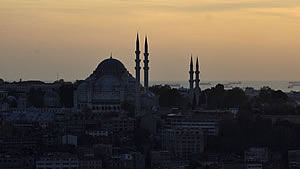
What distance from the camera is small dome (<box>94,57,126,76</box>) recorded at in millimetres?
54375

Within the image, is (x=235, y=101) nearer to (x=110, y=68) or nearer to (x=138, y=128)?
(x=110, y=68)

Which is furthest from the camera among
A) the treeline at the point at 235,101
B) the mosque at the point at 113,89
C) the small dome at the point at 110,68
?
the small dome at the point at 110,68

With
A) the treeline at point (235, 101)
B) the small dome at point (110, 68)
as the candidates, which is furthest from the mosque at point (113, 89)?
the treeline at point (235, 101)

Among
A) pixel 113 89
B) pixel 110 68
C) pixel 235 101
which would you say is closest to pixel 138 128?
pixel 235 101

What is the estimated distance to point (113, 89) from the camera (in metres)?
52.4

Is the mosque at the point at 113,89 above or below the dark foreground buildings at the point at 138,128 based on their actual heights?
above

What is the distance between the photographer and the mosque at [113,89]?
4986 cm

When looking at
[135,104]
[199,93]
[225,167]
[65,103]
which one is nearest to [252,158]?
[225,167]

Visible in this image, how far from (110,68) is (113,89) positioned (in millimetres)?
2408

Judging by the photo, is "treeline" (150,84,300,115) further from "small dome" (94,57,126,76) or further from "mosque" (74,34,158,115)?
"small dome" (94,57,126,76)

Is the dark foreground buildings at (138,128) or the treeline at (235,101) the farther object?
the treeline at (235,101)

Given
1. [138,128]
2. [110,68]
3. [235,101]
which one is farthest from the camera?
[110,68]

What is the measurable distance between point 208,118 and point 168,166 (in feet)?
24.5

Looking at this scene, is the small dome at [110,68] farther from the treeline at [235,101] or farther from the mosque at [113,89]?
the treeline at [235,101]
